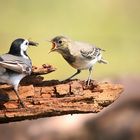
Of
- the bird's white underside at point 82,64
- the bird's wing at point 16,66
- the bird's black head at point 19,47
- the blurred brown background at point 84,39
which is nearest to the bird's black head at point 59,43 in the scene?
the bird's white underside at point 82,64

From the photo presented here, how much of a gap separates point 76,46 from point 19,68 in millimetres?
1049

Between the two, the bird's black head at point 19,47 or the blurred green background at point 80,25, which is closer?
the bird's black head at point 19,47

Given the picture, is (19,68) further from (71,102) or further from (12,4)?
(12,4)

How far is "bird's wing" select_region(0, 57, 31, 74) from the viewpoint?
23.2ft

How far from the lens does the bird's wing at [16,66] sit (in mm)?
7074

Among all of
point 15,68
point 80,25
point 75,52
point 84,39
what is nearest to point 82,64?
point 75,52

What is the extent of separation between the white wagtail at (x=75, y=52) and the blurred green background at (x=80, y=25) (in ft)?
18.6

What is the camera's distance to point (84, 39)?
14766 mm

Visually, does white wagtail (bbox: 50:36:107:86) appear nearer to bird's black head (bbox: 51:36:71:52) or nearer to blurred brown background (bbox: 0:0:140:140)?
bird's black head (bbox: 51:36:71:52)

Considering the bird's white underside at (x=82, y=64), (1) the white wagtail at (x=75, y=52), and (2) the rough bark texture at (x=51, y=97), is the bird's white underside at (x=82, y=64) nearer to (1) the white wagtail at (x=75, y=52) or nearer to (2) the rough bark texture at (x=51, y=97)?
(1) the white wagtail at (x=75, y=52)

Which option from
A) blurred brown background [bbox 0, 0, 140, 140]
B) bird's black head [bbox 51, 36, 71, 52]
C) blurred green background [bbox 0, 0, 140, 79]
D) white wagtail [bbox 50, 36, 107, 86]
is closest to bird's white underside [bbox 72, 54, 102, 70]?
white wagtail [bbox 50, 36, 107, 86]

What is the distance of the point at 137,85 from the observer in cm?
1153

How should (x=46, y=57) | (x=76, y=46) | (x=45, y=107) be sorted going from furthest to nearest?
1. (x=46, y=57)
2. (x=76, y=46)
3. (x=45, y=107)

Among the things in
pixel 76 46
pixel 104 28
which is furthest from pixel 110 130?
pixel 104 28
